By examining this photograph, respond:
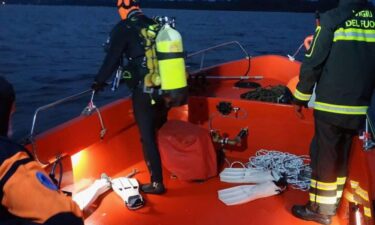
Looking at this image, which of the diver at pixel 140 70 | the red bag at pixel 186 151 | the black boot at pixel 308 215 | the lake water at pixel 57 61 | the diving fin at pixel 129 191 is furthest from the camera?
the lake water at pixel 57 61

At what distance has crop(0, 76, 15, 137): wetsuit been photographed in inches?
46.0

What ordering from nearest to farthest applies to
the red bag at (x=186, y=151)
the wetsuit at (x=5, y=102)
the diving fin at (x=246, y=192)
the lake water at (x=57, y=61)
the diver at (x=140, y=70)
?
the wetsuit at (x=5, y=102), the diver at (x=140, y=70), the diving fin at (x=246, y=192), the red bag at (x=186, y=151), the lake water at (x=57, y=61)

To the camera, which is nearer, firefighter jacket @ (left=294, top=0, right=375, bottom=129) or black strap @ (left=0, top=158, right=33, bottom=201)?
black strap @ (left=0, top=158, right=33, bottom=201)

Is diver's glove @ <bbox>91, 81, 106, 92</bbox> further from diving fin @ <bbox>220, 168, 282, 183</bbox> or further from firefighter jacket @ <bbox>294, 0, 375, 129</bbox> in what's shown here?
firefighter jacket @ <bbox>294, 0, 375, 129</bbox>

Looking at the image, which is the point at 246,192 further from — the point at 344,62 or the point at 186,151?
the point at 344,62

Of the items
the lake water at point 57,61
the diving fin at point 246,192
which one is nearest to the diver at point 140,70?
the diving fin at point 246,192

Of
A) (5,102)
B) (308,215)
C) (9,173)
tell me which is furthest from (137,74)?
(9,173)

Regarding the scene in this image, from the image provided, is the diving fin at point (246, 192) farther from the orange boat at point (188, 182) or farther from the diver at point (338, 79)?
the diver at point (338, 79)

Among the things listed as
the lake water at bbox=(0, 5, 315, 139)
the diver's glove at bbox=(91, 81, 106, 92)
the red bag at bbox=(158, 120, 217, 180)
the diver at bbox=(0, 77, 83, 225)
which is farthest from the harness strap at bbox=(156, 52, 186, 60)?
the lake water at bbox=(0, 5, 315, 139)

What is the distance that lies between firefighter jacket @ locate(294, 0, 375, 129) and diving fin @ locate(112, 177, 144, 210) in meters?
1.46

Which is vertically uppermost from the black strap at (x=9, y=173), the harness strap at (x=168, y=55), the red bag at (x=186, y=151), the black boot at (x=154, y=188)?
the harness strap at (x=168, y=55)

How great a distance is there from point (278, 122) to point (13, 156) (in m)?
3.08

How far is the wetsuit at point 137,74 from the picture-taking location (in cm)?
297

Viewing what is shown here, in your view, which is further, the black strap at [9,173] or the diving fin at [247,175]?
the diving fin at [247,175]
